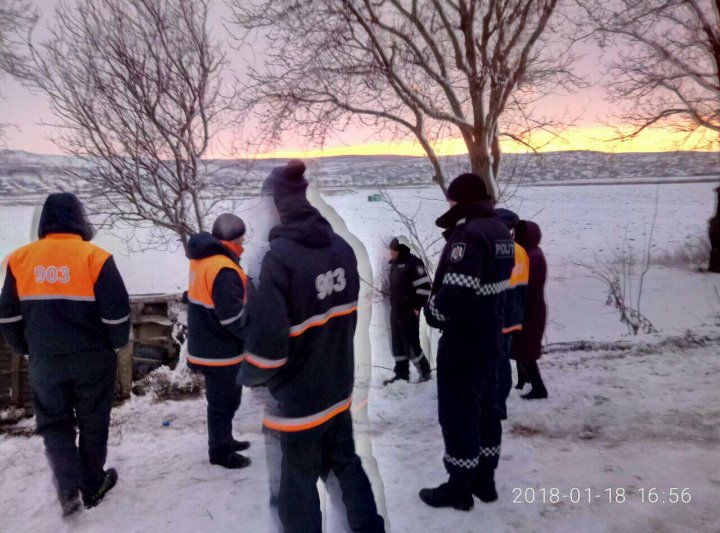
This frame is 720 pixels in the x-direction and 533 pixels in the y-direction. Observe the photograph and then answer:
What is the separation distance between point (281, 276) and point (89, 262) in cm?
152

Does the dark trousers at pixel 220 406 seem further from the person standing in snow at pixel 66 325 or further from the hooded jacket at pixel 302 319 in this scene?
the hooded jacket at pixel 302 319

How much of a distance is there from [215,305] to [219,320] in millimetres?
147

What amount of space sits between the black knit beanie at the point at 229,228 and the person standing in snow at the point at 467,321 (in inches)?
59.1

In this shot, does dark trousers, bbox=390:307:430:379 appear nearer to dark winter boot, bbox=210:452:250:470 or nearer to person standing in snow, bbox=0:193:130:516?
dark winter boot, bbox=210:452:250:470

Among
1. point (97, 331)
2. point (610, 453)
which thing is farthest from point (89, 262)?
point (610, 453)

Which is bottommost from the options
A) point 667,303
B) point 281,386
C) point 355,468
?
point 667,303

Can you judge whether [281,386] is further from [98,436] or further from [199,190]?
[199,190]

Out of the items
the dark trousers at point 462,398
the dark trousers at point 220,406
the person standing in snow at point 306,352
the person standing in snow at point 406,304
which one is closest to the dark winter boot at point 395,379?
the person standing in snow at point 406,304

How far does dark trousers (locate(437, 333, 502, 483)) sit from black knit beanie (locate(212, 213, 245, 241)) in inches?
66.5

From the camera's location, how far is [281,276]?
2059mm

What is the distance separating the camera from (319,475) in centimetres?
235

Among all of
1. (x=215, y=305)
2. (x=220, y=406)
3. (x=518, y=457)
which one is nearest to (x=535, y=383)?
Result: (x=518, y=457)

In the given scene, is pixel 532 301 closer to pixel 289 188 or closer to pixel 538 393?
pixel 538 393

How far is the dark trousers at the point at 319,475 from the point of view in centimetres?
221
